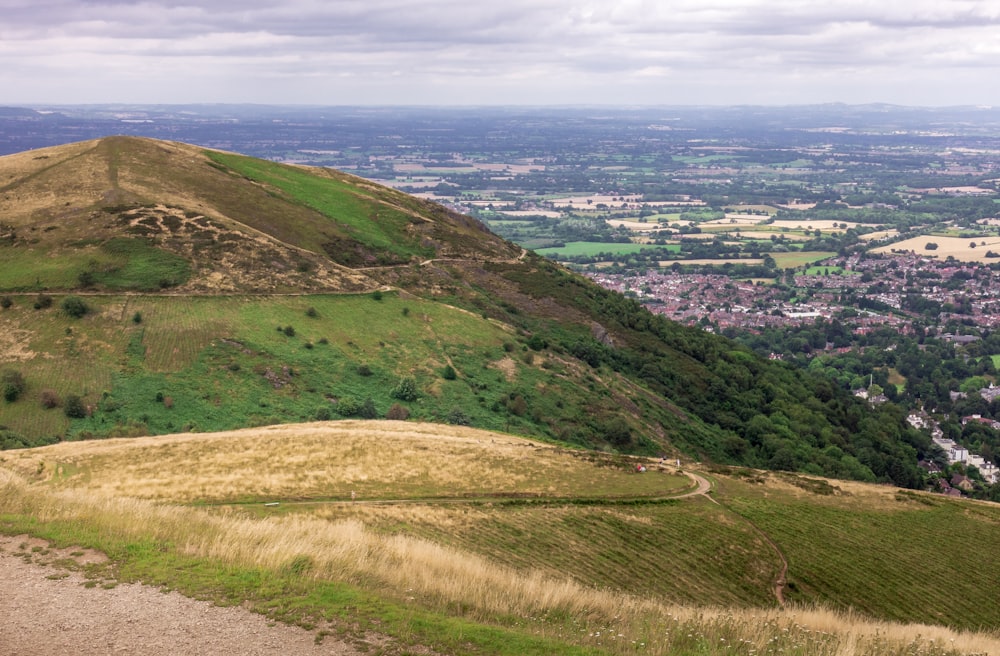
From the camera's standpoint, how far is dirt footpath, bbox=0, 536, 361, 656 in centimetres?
1545

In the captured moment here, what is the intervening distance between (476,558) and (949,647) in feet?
43.7

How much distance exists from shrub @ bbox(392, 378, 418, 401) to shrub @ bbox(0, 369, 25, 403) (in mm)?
25602

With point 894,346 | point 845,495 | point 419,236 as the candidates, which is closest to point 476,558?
point 845,495

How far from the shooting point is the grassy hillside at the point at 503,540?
18.8 metres

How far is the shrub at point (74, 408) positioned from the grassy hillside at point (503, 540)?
53.8ft

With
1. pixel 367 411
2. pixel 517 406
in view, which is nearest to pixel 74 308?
pixel 367 411

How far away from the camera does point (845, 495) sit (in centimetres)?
4075

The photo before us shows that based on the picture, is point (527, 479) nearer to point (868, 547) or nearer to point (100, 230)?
point (868, 547)

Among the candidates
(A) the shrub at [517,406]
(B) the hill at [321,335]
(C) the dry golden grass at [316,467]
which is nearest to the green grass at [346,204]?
(B) the hill at [321,335]

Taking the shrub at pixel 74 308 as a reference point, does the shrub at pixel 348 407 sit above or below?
below

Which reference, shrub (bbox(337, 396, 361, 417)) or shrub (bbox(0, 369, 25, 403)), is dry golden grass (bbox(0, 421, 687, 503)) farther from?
shrub (bbox(0, 369, 25, 403))

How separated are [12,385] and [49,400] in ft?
10.3

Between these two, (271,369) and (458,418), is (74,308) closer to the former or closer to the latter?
(271,369)

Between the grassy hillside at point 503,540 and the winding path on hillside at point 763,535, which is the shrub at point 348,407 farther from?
the winding path on hillside at point 763,535
